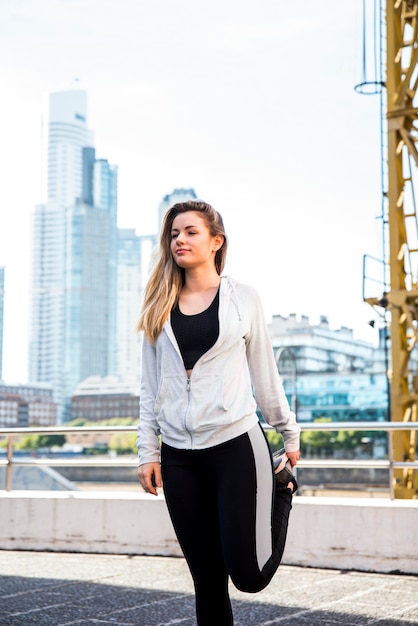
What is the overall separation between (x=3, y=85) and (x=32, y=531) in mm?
119814

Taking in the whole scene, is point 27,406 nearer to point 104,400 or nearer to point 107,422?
point 104,400

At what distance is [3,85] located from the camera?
120000mm

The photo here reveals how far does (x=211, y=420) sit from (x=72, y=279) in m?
166

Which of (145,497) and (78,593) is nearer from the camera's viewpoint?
(78,593)

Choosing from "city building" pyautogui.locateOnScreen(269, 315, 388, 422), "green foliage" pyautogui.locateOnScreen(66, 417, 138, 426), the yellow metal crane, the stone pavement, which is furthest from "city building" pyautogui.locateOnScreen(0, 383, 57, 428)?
the stone pavement

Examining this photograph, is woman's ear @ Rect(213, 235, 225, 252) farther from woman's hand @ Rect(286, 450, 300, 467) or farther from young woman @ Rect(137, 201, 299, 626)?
woman's hand @ Rect(286, 450, 300, 467)

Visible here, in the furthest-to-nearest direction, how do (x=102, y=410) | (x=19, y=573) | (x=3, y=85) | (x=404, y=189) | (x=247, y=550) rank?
1. (x=102, y=410)
2. (x=3, y=85)
3. (x=404, y=189)
4. (x=19, y=573)
5. (x=247, y=550)

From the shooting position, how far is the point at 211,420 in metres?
2.68

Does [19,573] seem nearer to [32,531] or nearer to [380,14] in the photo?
[32,531]

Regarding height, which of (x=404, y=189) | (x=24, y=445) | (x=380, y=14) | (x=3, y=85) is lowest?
(x=24, y=445)

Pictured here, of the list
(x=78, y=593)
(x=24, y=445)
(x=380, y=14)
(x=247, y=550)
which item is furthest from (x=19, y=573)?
(x=24, y=445)

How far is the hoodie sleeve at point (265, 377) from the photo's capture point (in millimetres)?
2909

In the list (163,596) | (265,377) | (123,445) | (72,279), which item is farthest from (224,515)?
(72,279)

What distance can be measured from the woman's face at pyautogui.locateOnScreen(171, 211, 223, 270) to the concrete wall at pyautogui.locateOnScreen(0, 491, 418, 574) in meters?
3.81
